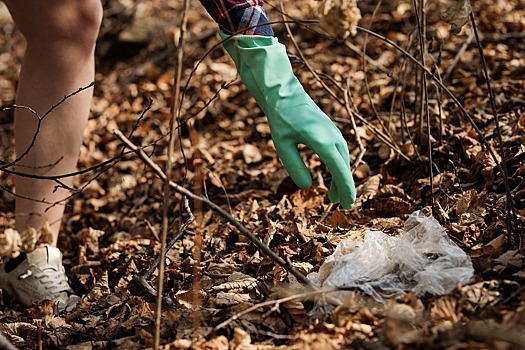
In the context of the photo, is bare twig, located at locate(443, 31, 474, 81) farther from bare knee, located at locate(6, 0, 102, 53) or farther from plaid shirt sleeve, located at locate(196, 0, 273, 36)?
bare knee, located at locate(6, 0, 102, 53)

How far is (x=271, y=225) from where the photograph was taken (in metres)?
2.21

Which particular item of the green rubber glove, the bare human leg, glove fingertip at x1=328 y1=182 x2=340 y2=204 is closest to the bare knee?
the bare human leg

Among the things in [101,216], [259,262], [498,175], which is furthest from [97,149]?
[498,175]

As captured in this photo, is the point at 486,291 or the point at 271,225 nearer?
the point at 486,291

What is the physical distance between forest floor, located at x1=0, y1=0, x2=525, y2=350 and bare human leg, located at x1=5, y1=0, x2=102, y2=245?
0.12 meters

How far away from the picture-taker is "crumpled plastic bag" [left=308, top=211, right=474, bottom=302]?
5.03 feet

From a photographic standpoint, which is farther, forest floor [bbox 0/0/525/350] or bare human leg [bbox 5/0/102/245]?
bare human leg [bbox 5/0/102/245]

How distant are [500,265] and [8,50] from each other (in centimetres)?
501

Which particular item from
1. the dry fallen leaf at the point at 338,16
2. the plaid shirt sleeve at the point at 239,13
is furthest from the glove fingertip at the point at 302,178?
the dry fallen leaf at the point at 338,16

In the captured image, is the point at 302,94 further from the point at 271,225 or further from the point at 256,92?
the point at 271,225

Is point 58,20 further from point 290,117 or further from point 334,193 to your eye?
point 334,193

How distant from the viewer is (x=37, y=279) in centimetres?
213

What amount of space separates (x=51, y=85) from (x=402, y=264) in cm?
127

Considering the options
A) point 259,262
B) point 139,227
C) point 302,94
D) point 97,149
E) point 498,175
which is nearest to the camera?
point 302,94
